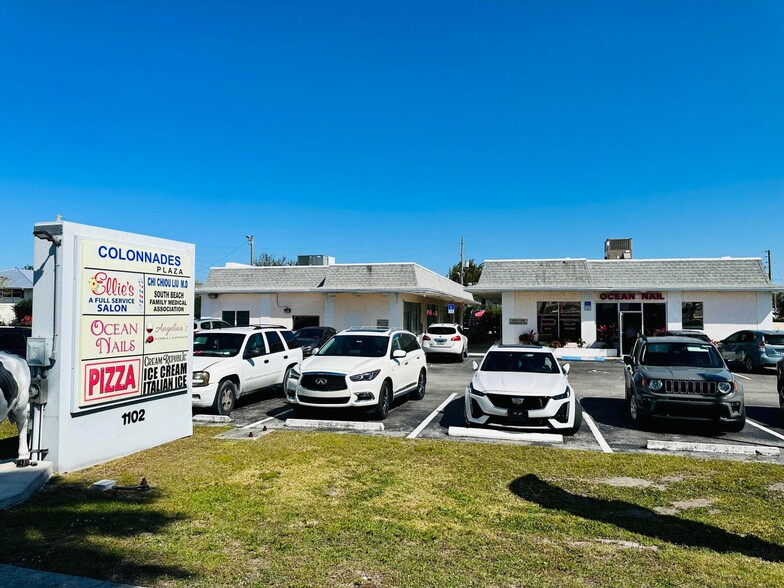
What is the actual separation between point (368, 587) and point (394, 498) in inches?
77.6

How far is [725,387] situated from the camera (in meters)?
9.18

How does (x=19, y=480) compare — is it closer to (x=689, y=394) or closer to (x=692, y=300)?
(x=689, y=394)

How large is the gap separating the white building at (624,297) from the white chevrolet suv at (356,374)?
14118 millimetres

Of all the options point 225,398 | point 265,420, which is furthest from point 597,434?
point 225,398

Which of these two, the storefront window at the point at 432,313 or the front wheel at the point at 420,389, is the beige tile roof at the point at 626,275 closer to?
the storefront window at the point at 432,313

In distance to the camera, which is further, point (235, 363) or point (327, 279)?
point (327, 279)

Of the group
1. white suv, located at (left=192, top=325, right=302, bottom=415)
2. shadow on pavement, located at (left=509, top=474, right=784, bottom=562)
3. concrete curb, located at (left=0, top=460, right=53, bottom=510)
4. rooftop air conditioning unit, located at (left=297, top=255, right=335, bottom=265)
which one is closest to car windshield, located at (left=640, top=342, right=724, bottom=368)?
shadow on pavement, located at (left=509, top=474, right=784, bottom=562)

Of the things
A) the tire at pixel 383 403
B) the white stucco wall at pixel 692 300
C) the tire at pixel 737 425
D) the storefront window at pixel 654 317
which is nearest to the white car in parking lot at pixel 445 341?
the white stucco wall at pixel 692 300

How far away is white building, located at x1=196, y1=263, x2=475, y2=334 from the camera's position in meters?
27.5

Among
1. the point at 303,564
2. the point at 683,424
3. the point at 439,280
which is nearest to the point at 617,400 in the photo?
the point at 683,424

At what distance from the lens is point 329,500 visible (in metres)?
5.80

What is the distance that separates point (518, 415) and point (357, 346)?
13.2 feet

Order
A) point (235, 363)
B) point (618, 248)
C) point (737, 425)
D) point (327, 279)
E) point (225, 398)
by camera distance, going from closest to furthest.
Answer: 1. point (737, 425)
2. point (225, 398)
3. point (235, 363)
4. point (327, 279)
5. point (618, 248)

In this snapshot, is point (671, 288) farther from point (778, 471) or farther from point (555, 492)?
point (555, 492)
